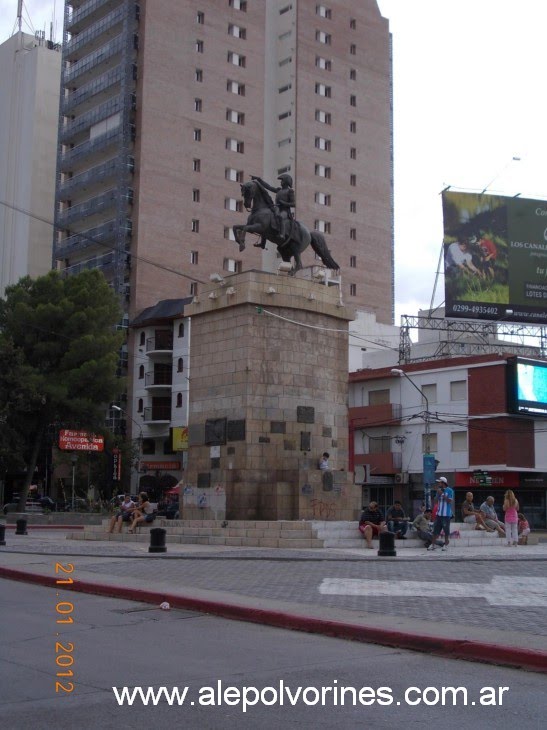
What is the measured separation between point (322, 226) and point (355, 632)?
72.1 m

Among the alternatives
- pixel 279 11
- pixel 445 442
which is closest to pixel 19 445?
pixel 445 442

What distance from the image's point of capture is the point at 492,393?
5409 cm

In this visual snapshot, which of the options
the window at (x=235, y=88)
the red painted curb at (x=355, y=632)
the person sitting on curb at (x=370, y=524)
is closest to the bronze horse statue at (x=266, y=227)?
the person sitting on curb at (x=370, y=524)

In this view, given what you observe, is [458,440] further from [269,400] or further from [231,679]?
[231,679]

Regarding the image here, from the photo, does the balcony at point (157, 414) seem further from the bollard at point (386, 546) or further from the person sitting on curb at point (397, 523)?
the bollard at point (386, 546)

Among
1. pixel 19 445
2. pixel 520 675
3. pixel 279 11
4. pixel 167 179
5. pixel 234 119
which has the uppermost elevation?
pixel 279 11

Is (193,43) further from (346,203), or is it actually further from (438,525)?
(438,525)

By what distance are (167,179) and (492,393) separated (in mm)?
31656

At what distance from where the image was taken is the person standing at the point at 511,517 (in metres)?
26.4

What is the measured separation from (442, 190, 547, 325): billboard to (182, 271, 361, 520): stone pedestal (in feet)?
77.3

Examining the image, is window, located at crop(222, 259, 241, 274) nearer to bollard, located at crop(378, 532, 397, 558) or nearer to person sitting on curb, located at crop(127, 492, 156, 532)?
person sitting on curb, located at crop(127, 492, 156, 532)

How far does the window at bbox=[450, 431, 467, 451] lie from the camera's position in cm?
5509

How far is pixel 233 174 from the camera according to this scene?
254ft

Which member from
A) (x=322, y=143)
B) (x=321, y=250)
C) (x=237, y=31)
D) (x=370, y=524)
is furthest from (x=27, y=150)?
(x=370, y=524)
